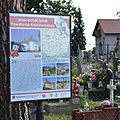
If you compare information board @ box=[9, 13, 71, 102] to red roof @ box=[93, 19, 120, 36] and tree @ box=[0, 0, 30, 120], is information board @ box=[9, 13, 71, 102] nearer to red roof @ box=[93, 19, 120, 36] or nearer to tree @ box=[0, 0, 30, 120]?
tree @ box=[0, 0, 30, 120]

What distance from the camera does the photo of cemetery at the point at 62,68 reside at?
173 inches

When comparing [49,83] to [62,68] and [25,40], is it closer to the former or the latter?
[62,68]

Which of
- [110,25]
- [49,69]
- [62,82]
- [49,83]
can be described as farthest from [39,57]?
[110,25]

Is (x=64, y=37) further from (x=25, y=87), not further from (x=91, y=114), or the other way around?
(x=91, y=114)

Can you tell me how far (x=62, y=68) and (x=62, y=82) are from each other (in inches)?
6.3

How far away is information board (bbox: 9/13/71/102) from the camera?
417 centimetres

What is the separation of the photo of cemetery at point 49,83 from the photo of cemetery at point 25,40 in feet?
1.11

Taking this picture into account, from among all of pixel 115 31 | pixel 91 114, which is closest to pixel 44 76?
pixel 91 114

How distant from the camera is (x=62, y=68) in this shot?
443cm

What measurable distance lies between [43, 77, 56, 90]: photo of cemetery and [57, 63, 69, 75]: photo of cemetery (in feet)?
0.35

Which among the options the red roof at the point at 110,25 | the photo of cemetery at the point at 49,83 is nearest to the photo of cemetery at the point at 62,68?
the photo of cemetery at the point at 49,83

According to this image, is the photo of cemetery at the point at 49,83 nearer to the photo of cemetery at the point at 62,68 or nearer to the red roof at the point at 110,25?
the photo of cemetery at the point at 62,68

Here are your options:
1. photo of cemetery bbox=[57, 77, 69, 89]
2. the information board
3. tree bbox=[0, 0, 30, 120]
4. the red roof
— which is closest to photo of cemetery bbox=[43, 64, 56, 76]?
the information board

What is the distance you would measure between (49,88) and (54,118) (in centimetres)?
435
